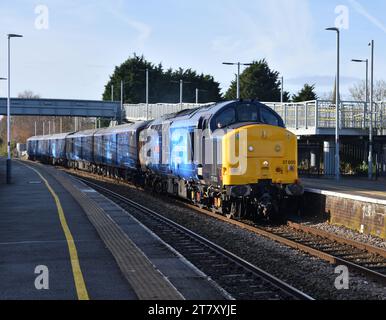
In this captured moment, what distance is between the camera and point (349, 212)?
1648 centimetres

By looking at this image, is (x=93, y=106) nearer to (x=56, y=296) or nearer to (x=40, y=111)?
(x=40, y=111)

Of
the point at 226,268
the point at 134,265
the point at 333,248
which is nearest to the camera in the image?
the point at 134,265

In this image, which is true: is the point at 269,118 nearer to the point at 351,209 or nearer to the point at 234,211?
the point at 234,211

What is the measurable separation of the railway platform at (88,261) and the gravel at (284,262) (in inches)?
60.7

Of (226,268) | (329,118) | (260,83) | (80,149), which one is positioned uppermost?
(260,83)

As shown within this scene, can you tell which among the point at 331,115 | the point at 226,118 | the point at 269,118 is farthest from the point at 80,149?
the point at 269,118

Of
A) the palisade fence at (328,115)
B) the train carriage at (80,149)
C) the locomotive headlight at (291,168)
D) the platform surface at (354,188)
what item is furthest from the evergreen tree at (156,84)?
the locomotive headlight at (291,168)

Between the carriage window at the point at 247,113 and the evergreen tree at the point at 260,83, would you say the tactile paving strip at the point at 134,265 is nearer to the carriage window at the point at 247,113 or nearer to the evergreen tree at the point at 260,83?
the carriage window at the point at 247,113

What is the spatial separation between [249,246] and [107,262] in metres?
3.87

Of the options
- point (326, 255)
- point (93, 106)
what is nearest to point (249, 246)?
point (326, 255)

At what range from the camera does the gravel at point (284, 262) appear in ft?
29.9

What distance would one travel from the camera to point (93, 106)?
246ft

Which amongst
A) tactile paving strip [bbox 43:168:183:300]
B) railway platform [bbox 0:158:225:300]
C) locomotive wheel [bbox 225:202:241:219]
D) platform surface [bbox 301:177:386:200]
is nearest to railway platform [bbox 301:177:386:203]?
platform surface [bbox 301:177:386:200]

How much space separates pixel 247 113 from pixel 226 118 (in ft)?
2.40
